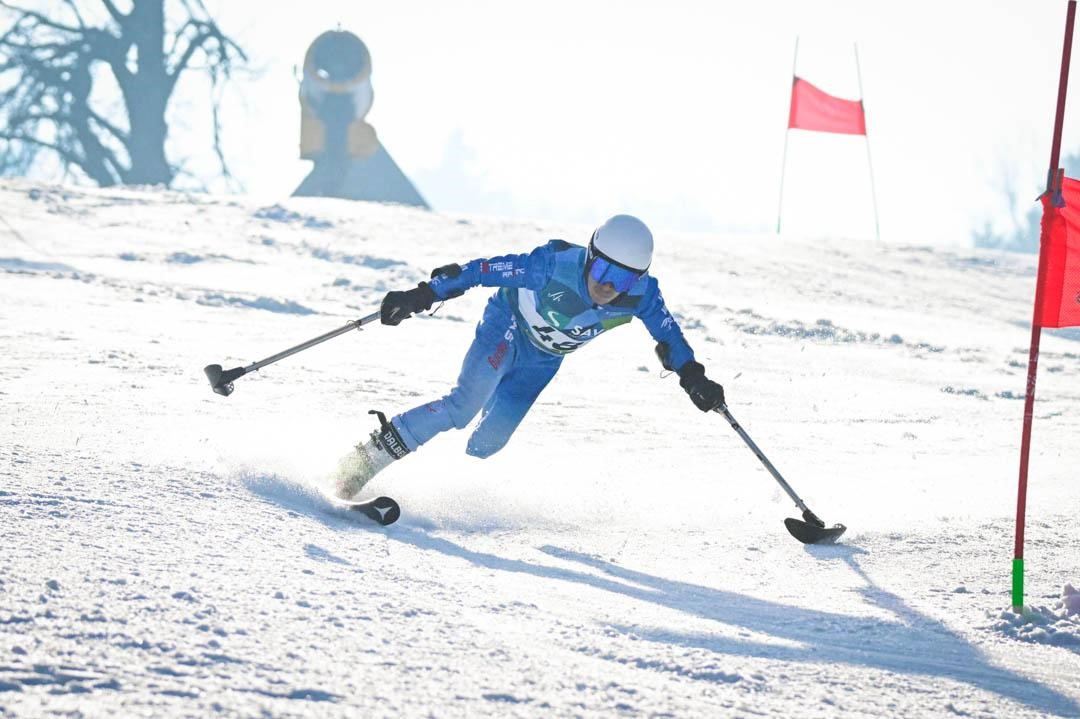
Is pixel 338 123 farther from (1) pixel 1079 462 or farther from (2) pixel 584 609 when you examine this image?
(2) pixel 584 609

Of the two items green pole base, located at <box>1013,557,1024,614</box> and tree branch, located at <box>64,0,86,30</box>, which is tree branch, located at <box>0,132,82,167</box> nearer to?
tree branch, located at <box>64,0,86,30</box>

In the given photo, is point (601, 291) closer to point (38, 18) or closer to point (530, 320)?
point (530, 320)

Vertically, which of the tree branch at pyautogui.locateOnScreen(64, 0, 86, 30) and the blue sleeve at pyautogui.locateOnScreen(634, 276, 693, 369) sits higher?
the tree branch at pyautogui.locateOnScreen(64, 0, 86, 30)

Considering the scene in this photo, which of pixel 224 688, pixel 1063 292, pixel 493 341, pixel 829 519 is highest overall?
pixel 1063 292

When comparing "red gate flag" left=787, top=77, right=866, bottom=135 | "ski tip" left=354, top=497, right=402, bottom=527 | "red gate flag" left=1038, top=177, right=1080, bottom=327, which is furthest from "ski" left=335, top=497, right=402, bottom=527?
"red gate flag" left=787, top=77, right=866, bottom=135

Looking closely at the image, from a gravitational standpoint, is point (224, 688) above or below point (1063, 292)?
below

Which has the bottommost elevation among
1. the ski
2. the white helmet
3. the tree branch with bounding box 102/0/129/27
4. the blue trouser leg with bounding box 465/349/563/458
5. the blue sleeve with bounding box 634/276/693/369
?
the ski

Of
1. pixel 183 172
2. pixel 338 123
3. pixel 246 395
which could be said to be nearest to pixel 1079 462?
pixel 246 395

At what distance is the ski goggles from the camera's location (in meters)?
4.61

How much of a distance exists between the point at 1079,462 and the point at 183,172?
2689 cm

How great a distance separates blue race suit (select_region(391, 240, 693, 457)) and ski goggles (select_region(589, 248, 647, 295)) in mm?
79

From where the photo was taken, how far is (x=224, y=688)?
98.6 inches

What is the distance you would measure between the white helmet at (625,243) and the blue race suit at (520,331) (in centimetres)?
15

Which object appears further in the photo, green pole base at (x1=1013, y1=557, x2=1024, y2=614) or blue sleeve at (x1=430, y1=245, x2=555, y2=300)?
blue sleeve at (x1=430, y1=245, x2=555, y2=300)
